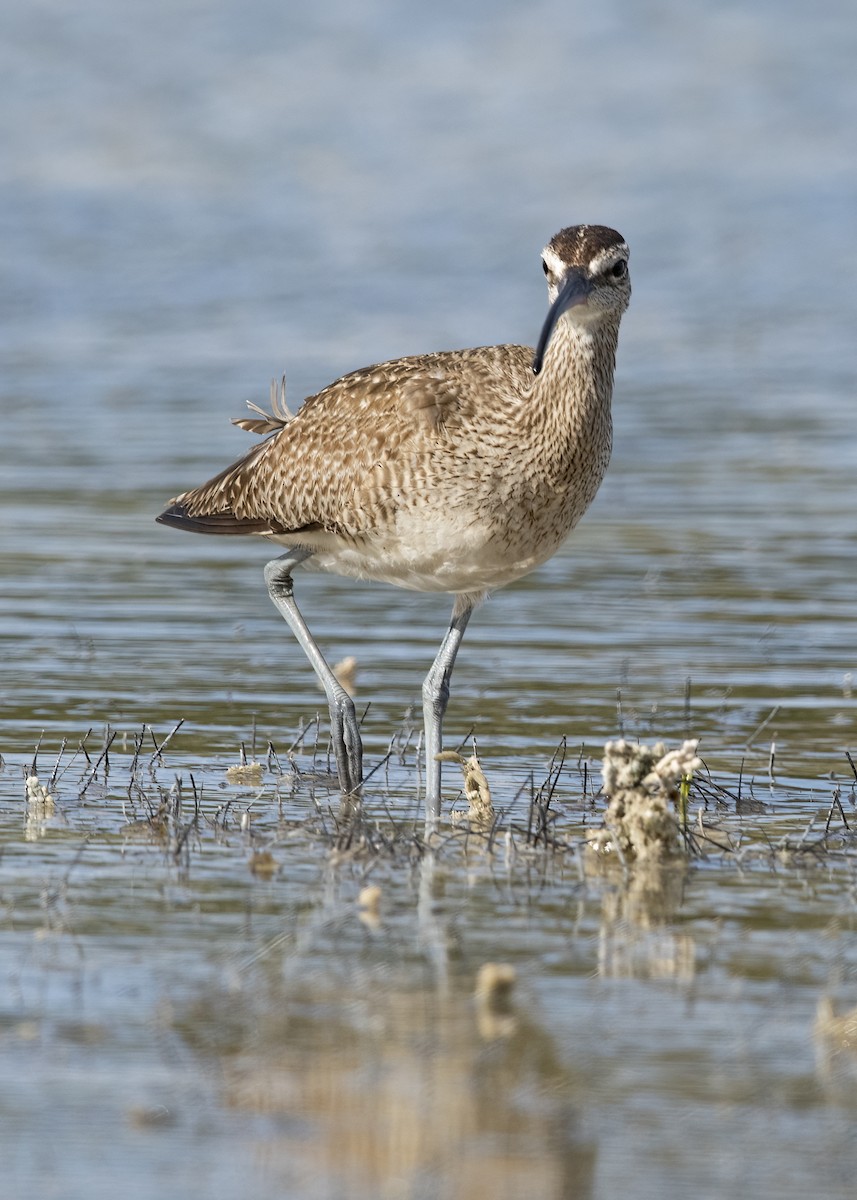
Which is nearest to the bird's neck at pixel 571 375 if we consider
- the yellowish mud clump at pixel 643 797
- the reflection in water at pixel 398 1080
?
the yellowish mud clump at pixel 643 797

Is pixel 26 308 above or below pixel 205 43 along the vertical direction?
below

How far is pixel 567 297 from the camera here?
264 inches

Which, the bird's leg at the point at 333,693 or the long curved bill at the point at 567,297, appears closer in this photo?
the long curved bill at the point at 567,297

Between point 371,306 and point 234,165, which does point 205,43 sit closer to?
point 234,165

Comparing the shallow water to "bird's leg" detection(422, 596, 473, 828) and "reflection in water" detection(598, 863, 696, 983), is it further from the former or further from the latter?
"bird's leg" detection(422, 596, 473, 828)

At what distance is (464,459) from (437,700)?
2.84 ft

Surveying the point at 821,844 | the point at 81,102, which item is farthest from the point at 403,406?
the point at 81,102

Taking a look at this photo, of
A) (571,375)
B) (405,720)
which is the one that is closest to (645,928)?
(571,375)

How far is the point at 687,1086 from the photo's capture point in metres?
4.21

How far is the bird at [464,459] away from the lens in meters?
6.95

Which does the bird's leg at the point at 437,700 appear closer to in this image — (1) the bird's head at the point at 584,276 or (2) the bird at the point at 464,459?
(2) the bird at the point at 464,459

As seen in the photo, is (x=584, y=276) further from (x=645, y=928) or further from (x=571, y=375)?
(x=645, y=928)

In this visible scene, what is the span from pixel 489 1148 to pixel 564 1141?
13cm

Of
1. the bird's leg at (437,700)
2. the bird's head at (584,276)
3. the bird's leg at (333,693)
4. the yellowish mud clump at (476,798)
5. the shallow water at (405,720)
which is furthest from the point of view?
the bird's leg at (333,693)
